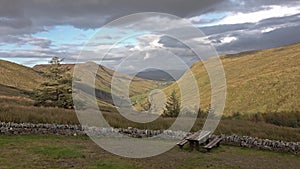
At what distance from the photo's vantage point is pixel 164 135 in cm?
2419

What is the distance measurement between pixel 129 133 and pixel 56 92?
859 inches

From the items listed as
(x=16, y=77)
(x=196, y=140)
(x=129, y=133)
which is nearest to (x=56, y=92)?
(x=129, y=133)

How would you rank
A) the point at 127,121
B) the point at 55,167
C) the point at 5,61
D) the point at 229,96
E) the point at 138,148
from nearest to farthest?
the point at 55,167
the point at 138,148
the point at 127,121
the point at 229,96
the point at 5,61

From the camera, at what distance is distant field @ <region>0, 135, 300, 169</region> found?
48.8ft

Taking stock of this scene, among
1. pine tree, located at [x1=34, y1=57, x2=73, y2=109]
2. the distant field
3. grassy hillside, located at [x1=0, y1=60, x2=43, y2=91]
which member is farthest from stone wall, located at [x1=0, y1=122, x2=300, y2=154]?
grassy hillside, located at [x1=0, y1=60, x2=43, y2=91]

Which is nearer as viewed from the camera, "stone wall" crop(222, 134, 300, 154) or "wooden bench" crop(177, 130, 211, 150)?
"wooden bench" crop(177, 130, 211, 150)

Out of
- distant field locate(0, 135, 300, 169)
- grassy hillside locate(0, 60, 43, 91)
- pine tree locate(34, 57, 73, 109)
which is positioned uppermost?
grassy hillside locate(0, 60, 43, 91)

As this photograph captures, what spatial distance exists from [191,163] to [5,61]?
18278 centimetres

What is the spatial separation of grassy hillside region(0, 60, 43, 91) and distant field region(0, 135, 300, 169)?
128717 millimetres

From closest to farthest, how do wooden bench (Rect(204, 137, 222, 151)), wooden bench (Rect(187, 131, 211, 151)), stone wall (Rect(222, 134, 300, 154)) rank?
wooden bench (Rect(204, 137, 222, 151))
wooden bench (Rect(187, 131, 211, 151))
stone wall (Rect(222, 134, 300, 154))

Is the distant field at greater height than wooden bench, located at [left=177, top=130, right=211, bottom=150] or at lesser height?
lesser

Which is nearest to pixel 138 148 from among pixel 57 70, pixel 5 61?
pixel 57 70

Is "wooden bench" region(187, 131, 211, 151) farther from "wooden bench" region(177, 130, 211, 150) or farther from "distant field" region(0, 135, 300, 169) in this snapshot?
"distant field" region(0, 135, 300, 169)

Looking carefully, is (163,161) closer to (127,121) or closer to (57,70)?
(127,121)
